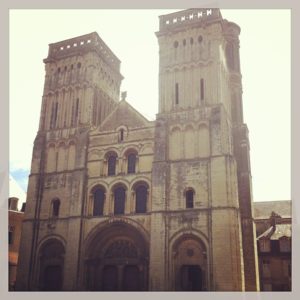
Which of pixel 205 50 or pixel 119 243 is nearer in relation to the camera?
pixel 119 243

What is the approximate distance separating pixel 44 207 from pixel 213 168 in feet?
47.2

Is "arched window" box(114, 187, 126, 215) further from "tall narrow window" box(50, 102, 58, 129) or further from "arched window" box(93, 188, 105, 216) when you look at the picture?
"tall narrow window" box(50, 102, 58, 129)

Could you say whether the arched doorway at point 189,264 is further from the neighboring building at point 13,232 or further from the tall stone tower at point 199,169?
the neighboring building at point 13,232

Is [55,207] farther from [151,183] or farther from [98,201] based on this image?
[151,183]

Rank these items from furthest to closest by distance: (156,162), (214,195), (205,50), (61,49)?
1. (61,49)
2. (205,50)
3. (156,162)
4. (214,195)

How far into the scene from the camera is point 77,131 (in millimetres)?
33500

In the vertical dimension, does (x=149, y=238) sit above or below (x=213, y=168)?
below

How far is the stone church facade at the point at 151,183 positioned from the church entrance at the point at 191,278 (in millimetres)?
65

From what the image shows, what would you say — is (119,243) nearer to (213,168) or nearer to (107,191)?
(107,191)

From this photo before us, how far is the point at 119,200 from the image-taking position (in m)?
Result: 30.1

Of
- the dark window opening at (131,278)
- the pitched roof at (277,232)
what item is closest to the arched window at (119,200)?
the dark window opening at (131,278)

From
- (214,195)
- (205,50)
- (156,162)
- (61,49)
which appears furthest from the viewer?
(61,49)

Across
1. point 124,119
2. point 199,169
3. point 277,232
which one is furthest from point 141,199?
point 277,232

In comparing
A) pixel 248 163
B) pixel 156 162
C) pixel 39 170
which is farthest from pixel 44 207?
pixel 248 163
